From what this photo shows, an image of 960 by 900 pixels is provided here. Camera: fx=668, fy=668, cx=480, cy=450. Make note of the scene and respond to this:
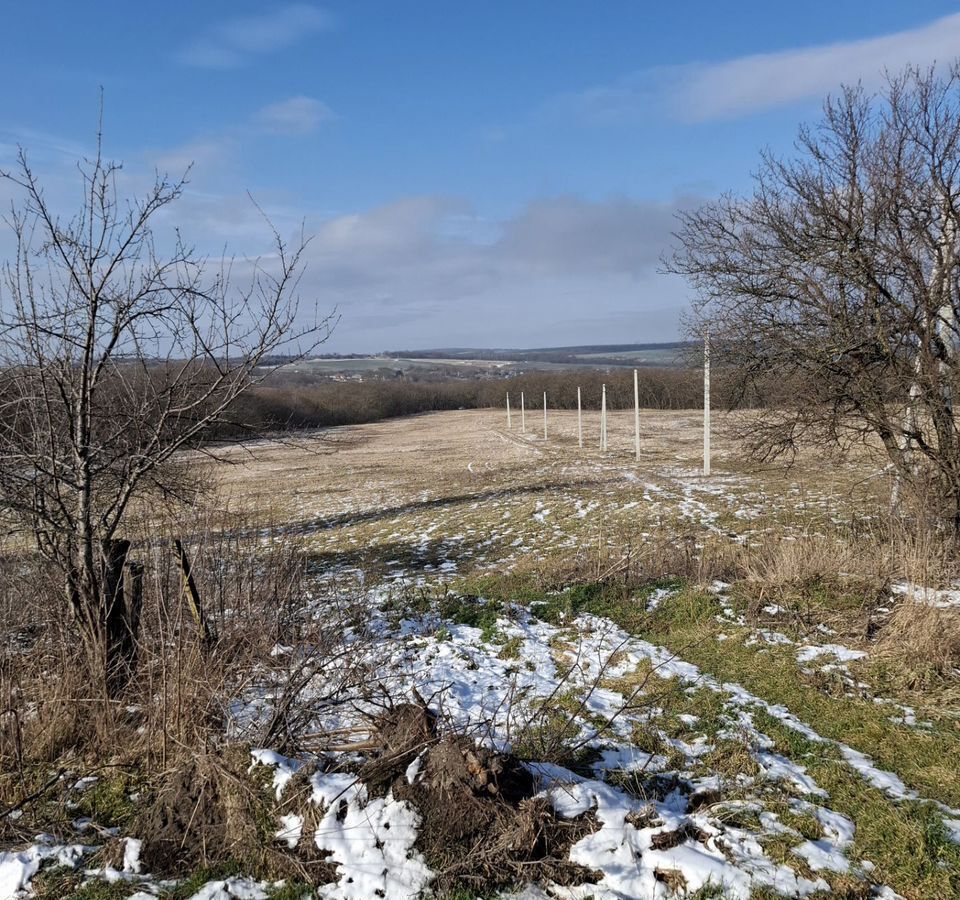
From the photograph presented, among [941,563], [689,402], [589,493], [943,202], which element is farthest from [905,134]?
[689,402]

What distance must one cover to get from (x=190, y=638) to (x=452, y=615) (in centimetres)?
302

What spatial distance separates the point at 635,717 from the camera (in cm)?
486

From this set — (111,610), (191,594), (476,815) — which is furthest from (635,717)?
(111,610)

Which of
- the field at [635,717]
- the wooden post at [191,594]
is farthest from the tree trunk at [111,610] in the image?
the field at [635,717]

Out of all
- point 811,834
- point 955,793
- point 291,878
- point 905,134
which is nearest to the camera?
point 291,878

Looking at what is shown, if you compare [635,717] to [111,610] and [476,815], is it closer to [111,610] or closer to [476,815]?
[476,815]

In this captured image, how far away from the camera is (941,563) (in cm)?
742

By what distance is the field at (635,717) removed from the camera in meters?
3.17

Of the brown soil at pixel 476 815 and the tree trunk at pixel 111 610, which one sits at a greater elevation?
the tree trunk at pixel 111 610

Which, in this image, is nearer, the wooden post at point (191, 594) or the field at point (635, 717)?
the field at point (635, 717)

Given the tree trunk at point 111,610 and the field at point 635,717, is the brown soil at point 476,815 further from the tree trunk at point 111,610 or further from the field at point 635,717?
the tree trunk at point 111,610

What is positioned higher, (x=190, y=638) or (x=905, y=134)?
(x=905, y=134)

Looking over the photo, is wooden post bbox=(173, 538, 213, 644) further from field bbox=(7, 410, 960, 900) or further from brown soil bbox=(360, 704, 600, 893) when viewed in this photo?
brown soil bbox=(360, 704, 600, 893)

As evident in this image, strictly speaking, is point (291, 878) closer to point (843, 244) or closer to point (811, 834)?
point (811, 834)
